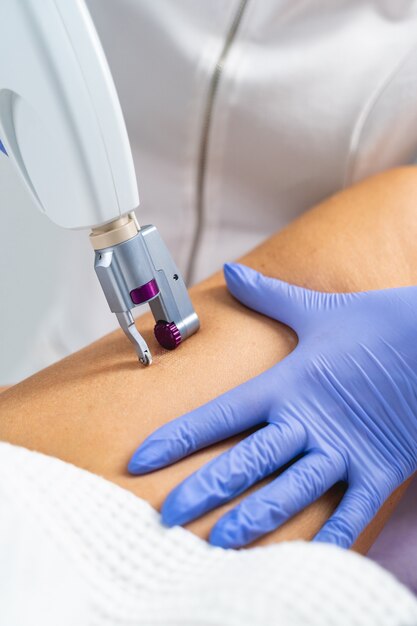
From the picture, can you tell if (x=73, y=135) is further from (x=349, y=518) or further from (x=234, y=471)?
(x=349, y=518)

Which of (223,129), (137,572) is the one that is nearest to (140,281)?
(137,572)

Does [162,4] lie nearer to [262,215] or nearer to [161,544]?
[262,215]

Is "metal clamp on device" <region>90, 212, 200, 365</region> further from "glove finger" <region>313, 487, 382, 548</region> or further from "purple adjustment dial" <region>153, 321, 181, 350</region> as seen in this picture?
"glove finger" <region>313, 487, 382, 548</region>

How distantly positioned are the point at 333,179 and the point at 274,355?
52 centimetres

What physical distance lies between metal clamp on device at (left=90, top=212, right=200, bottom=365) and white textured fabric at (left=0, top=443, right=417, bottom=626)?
0.22m

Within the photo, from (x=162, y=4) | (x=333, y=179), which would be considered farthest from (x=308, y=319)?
(x=162, y=4)

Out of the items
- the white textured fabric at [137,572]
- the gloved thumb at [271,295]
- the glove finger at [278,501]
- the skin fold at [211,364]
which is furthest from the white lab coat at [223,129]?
the glove finger at [278,501]

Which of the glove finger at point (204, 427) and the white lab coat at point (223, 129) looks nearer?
the glove finger at point (204, 427)

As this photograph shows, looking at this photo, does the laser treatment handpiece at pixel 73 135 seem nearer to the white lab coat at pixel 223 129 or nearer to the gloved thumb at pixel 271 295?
the gloved thumb at pixel 271 295

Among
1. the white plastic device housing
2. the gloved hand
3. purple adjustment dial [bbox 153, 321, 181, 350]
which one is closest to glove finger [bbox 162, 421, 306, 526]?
the gloved hand

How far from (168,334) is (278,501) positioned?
0.30 metres

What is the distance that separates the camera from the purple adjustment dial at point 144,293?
2.87 ft

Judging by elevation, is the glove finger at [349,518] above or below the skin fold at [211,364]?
below

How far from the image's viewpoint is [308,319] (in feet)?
3.33
